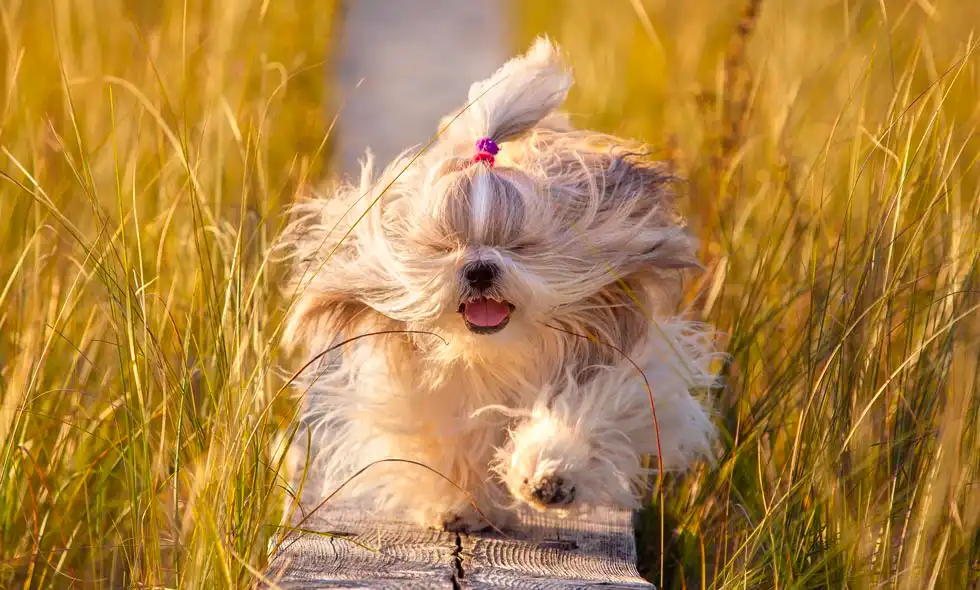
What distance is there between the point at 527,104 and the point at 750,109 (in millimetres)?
1178

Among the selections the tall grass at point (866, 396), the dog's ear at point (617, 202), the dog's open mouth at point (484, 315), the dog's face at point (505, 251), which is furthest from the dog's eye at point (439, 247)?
the tall grass at point (866, 396)

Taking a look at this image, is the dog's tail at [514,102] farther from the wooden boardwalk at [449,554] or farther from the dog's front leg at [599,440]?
the dog's front leg at [599,440]

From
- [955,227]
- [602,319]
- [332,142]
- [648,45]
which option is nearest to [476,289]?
[602,319]

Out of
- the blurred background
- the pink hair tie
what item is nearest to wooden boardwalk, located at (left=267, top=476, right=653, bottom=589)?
the blurred background

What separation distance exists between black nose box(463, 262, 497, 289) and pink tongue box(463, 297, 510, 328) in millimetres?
64

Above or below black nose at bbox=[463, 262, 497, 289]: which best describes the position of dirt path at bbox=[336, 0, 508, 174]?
above

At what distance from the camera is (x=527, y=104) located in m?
3.14

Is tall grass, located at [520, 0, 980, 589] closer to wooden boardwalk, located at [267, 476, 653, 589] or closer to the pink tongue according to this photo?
wooden boardwalk, located at [267, 476, 653, 589]

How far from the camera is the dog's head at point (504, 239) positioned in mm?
2943

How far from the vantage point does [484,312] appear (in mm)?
2965

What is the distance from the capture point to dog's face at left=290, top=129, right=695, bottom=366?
9.64 ft

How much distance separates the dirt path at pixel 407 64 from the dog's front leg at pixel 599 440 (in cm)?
378

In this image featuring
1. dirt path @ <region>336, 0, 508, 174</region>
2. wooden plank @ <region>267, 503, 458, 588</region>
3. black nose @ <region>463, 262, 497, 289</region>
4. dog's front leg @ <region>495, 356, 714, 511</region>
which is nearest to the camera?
wooden plank @ <region>267, 503, 458, 588</region>

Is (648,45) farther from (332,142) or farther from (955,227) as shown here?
(955,227)
